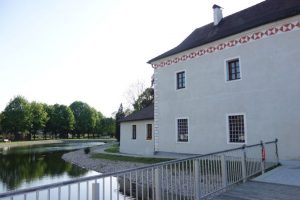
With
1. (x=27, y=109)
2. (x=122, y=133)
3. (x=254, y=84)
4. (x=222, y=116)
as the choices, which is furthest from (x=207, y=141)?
(x=27, y=109)

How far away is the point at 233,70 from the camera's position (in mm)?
14477

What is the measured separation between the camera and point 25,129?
59656 mm

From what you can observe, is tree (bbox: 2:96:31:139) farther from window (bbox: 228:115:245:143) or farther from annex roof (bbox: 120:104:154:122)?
Result: window (bbox: 228:115:245:143)

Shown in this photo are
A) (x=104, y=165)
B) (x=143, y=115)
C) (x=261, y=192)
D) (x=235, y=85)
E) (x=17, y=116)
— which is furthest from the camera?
(x=17, y=116)

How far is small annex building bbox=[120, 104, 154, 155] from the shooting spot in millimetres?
21031

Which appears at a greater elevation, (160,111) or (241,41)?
(241,41)

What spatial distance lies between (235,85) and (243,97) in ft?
2.63

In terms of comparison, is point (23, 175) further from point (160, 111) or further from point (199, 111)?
point (199, 111)

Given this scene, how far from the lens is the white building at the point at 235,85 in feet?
39.5

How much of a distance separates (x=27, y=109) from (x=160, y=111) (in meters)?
49.3

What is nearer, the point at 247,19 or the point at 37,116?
the point at 247,19

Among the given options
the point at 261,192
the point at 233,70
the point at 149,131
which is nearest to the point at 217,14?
the point at 233,70

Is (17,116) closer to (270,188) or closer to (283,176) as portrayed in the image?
(283,176)

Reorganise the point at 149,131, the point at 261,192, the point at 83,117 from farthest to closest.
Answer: the point at 83,117 → the point at 149,131 → the point at 261,192
